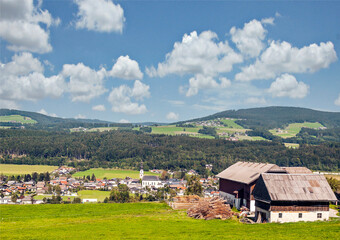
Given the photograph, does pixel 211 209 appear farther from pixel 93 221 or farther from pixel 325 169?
pixel 325 169

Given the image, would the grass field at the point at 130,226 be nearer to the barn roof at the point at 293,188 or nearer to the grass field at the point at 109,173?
the barn roof at the point at 293,188

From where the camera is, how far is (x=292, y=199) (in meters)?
37.9

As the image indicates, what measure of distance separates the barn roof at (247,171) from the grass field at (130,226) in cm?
1121

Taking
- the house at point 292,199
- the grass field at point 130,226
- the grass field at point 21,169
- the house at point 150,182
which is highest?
the house at point 292,199

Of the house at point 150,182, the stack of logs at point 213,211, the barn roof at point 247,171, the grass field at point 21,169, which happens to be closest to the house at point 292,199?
the stack of logs at point 213,211

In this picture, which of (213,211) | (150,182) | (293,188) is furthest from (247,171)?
(150,182)

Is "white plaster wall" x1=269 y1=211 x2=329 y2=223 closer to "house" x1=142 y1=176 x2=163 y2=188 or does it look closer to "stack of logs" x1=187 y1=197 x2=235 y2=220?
"stack of logs" x1=187 y1=197 x2=235 y2=220

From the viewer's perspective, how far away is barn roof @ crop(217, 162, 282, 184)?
48.3m

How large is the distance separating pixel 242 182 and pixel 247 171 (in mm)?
3773

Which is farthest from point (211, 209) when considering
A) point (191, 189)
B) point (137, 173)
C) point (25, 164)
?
point (25, 164)

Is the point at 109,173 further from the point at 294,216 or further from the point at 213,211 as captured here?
the point at 294,216

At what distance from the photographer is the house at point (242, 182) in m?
47.0

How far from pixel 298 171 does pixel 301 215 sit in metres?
20.0

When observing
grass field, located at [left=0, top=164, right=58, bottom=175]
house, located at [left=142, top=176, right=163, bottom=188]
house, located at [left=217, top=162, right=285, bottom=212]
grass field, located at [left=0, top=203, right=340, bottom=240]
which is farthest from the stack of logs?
grass field, located at [left=0, top=164, right=58, bottom=175]
